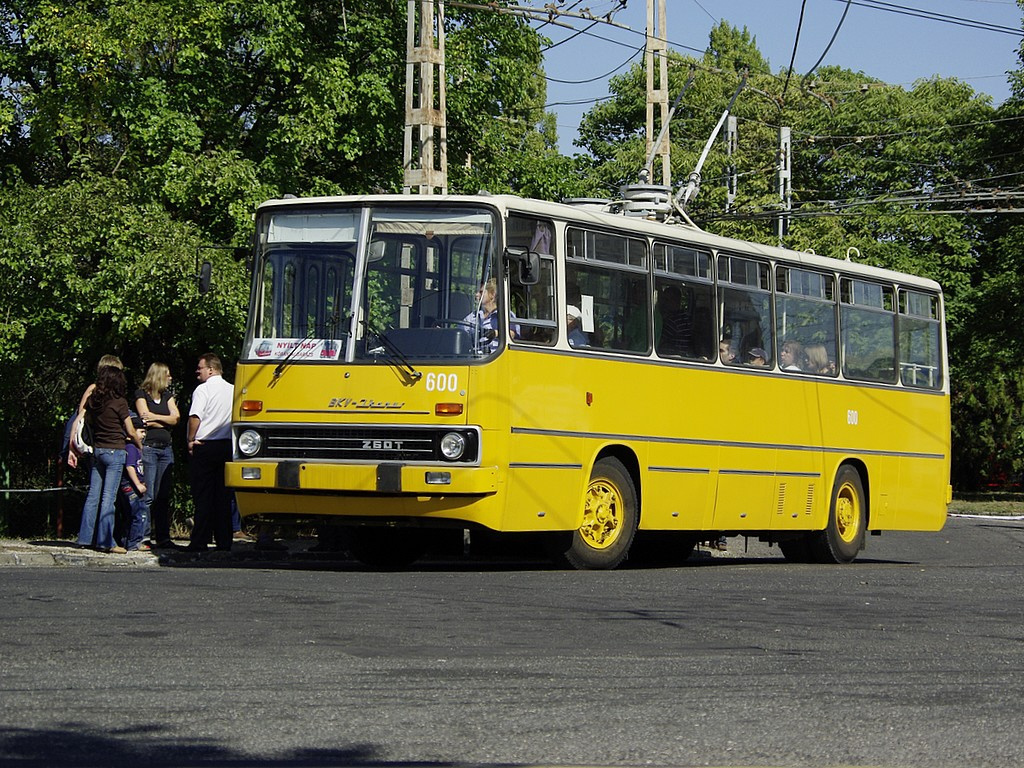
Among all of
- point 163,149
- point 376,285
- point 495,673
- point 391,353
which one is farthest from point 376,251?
point 163,149

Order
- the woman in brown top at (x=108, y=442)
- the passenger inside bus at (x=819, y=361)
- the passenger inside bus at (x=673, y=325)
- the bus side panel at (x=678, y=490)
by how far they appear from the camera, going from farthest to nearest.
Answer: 1. the passenger inside bus at (x=819, y=361)
2. the passenger inside bus at (x=673, y=325)
3. the bus side panel at (x=678, y=490)
4. the woman in brown top at (x=108, y=442)

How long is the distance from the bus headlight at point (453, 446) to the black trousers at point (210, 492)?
311cm

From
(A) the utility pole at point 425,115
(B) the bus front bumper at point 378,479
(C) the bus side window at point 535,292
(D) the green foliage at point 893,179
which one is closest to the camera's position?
(B) the bus front bumper at point 378,479

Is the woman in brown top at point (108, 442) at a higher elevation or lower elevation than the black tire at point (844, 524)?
higher

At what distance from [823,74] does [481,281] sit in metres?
59.2

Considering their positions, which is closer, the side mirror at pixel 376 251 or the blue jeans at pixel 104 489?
the side mirror at pixel 376 251

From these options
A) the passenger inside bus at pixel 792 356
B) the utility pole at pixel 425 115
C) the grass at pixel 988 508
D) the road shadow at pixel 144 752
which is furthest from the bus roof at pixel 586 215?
the grass at pixel 988 508

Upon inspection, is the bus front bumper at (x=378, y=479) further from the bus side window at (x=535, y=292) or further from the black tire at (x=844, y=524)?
the black tire at (x=844, y=524)

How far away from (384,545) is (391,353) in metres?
2.64

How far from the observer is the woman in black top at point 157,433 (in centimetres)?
1617

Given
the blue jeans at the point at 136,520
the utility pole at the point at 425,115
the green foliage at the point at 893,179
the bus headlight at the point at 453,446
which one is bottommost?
the blue jeans at the point at 136,520

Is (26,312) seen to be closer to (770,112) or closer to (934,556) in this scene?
(934,556)

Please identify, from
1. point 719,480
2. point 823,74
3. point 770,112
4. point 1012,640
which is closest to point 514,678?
point 1012,640

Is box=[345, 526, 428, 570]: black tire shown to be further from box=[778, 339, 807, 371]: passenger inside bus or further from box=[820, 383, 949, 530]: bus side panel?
box=[820, 383, 949, 530]: bus side panel
